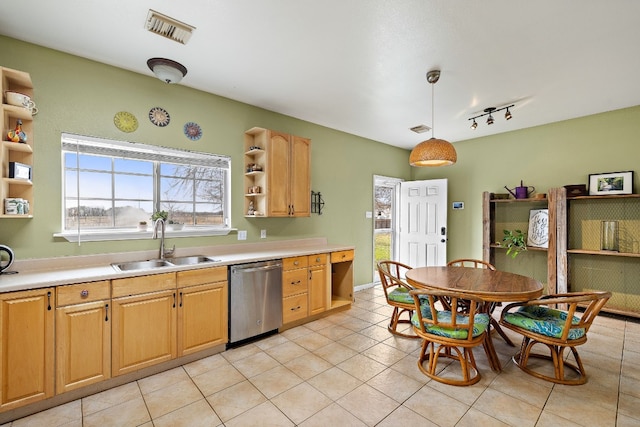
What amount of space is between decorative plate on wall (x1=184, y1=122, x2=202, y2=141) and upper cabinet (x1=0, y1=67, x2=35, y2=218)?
124 centimetres

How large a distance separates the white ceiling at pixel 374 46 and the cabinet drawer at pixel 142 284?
193 cm

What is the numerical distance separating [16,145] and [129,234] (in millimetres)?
1066

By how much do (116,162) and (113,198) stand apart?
0.35 meters

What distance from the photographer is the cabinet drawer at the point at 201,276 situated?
2.67 metres

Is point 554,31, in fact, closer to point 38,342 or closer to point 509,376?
point 509,376

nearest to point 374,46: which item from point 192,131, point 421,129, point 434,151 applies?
point 434,151

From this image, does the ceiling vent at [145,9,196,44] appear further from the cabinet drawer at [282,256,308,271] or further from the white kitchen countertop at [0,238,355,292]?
the cabinet drawer at [282,256,308,271]

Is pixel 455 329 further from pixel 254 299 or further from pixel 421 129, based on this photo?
pixel 421 129

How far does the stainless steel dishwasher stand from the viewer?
3008mm

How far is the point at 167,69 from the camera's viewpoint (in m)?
2.69

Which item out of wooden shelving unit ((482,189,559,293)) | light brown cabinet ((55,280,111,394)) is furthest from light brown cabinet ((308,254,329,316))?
wooden shelving unit ((482,189,559,293))

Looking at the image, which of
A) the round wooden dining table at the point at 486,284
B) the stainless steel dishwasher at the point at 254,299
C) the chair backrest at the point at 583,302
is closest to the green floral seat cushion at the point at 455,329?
the round wooden dining table at the point at 486,284

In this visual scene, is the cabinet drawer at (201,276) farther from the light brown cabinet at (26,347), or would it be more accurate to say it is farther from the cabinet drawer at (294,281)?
the light brown cabinet at (26,347)

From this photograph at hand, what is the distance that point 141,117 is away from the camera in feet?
9.79
